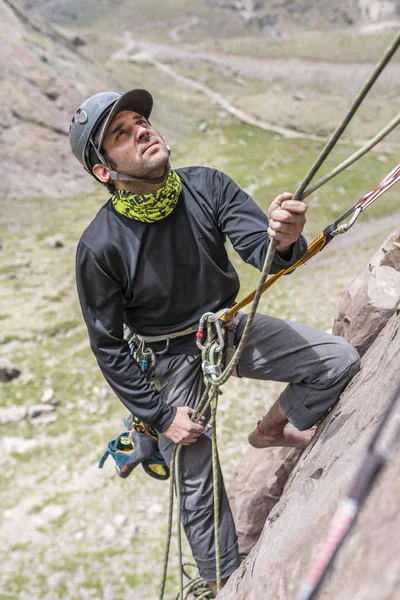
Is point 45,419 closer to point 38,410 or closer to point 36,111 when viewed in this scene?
point 38,410

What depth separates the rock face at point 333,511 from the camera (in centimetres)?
160

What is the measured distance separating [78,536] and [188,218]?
4.42 metres

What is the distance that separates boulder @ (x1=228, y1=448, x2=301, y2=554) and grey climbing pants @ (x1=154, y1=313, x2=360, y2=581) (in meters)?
1.11

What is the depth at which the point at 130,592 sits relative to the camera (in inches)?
217

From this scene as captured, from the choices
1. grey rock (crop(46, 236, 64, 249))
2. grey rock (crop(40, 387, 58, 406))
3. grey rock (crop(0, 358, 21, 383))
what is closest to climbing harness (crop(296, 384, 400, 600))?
grey rock (crop(40, 387, 58, 406))

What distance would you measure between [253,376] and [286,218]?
1697mm

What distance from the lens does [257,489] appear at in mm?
5371

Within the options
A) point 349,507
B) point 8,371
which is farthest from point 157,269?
point 8,371

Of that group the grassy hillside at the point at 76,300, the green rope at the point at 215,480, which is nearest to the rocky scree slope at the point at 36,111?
the grassy hillside at the point at 76,300

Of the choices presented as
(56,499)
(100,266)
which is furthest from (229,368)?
(56,499)

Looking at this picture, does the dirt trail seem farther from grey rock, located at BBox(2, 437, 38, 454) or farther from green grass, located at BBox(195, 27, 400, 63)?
grey rock, located at BBox(2, 437, 38, 454)

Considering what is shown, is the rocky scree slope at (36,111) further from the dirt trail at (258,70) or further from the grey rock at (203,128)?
the dirt trail at (258,70)

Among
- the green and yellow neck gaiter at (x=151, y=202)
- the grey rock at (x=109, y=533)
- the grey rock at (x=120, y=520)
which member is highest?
the green and yellow neck gaiter at (x=151, y=202)

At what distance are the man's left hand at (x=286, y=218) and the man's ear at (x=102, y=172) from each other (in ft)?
4.31
